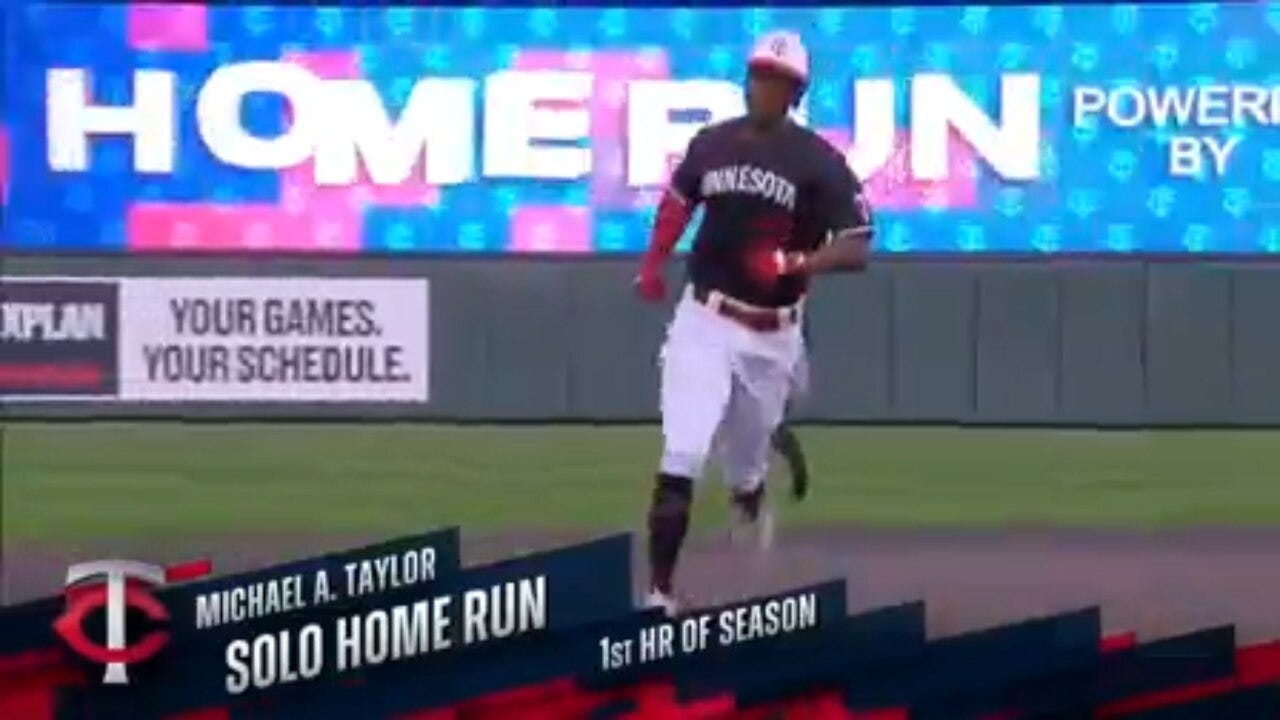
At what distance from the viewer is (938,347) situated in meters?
4.60

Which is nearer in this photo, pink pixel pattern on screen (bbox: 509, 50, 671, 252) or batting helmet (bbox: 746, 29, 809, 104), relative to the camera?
batting helmet (bbox: 746, 29, 809, 104)

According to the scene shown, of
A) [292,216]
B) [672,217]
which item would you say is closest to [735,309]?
[672,217]

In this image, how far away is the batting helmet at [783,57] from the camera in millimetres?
4340

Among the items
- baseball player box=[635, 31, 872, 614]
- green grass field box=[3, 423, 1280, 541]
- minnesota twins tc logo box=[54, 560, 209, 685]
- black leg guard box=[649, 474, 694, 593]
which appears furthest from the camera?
green grass field box=[3, 423, 1280, 541]

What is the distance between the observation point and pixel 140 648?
4.18 metres

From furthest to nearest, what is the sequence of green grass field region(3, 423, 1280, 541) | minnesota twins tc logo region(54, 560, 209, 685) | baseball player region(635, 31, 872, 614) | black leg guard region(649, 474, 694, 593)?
green grass field region(3, 423, 1280, 541), black leg guard region(649, 474, 694, 593), baseball player region(635, 31, 872, 614), minnesota twins tc logo region(54, 560, 209, 685)

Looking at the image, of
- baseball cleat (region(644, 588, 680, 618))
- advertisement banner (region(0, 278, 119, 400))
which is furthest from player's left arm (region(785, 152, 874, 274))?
advertisement banner (region(0, 278, 119, 400))

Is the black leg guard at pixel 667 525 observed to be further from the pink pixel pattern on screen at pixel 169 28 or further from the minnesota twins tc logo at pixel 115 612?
the pink pixel pattern on screen at pixel 169 28

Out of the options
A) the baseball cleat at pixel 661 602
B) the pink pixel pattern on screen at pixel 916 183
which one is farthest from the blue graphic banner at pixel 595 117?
the baseball cleat at pixel 661 602

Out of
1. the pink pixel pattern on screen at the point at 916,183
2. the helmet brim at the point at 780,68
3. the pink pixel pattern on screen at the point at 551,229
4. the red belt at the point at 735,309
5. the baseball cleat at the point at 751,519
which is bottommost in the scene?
the baseball cleat at the point at 751,519

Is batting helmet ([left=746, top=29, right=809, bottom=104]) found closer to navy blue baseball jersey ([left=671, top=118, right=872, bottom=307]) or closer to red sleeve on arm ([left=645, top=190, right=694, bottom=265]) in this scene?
navy blue baseball jersey ([left=671, top=118, right=872, bottom=307])

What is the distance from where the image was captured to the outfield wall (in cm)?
449

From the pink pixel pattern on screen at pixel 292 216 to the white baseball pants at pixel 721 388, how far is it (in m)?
0.48

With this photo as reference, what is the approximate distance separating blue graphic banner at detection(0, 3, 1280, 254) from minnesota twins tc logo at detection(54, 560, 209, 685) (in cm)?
Result: 54
